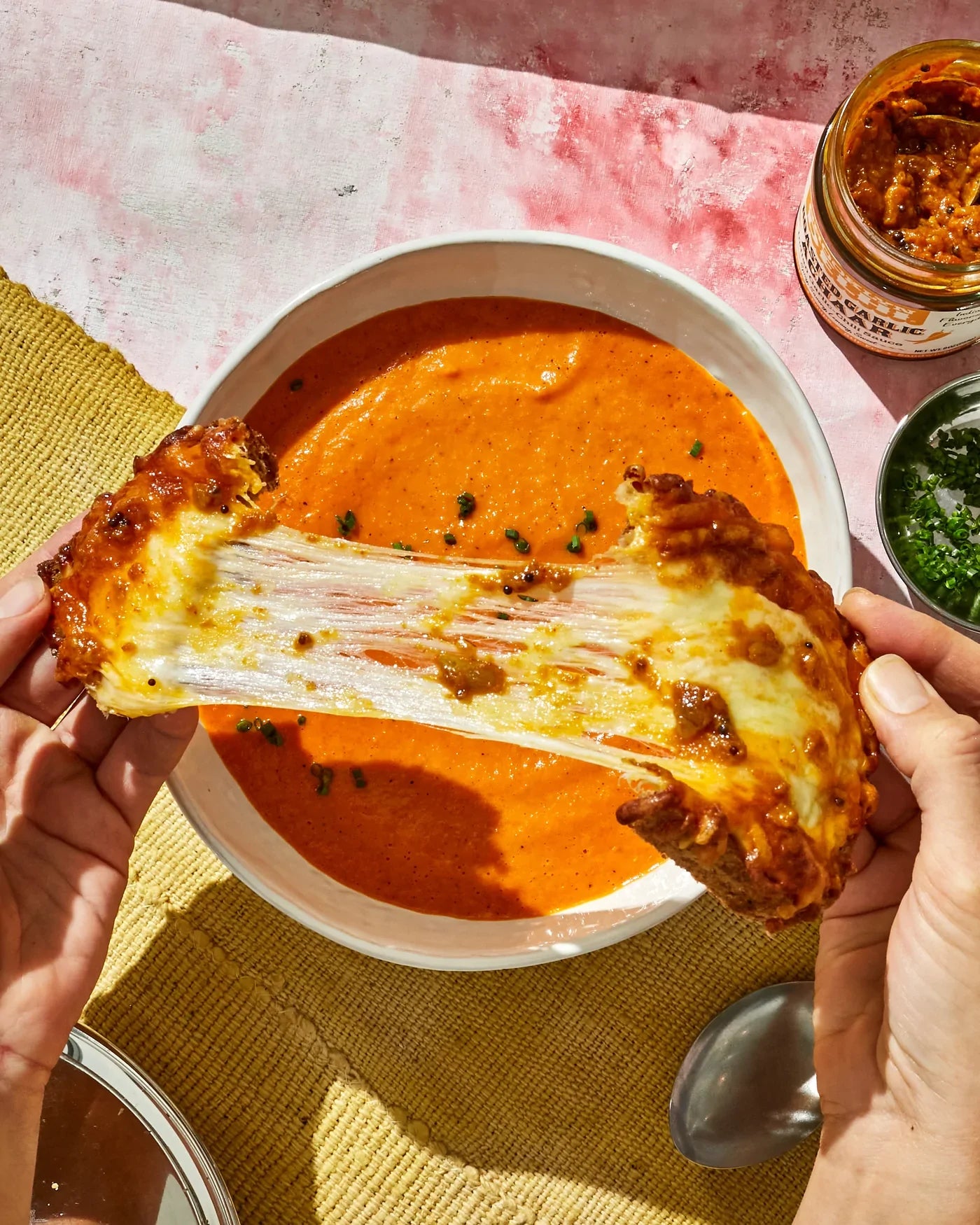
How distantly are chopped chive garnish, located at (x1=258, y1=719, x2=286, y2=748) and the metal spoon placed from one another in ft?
4.64

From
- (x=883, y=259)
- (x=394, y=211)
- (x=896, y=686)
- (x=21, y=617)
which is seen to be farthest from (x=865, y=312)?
(x=21, y=617)

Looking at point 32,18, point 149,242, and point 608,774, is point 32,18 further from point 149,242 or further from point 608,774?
point 608,774

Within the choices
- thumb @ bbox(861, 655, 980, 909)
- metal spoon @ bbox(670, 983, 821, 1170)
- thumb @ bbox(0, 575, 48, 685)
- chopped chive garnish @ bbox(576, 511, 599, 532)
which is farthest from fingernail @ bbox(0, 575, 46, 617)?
metal spoon @ bbox(670, 983, 821, 1170)

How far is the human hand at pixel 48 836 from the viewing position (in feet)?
8.15

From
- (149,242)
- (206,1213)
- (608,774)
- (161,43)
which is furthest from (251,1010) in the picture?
(161,43)

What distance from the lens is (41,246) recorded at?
3.17 m

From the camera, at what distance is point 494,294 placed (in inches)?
112

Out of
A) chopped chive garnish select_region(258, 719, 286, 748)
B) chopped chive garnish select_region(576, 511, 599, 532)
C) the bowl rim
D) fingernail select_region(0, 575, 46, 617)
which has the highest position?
the bowl rim

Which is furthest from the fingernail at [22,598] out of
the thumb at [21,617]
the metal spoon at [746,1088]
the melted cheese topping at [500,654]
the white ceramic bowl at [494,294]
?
the metal spoon at [746,1088]

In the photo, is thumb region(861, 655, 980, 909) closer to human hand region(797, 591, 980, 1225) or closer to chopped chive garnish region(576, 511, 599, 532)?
human hand region(797, 591, 980, 1225)

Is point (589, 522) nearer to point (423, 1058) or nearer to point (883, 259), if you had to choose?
point (883, 259)

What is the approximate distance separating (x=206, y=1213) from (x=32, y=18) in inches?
135

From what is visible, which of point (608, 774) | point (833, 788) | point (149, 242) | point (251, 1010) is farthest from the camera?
point (149, 242)

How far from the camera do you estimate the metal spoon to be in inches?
115
